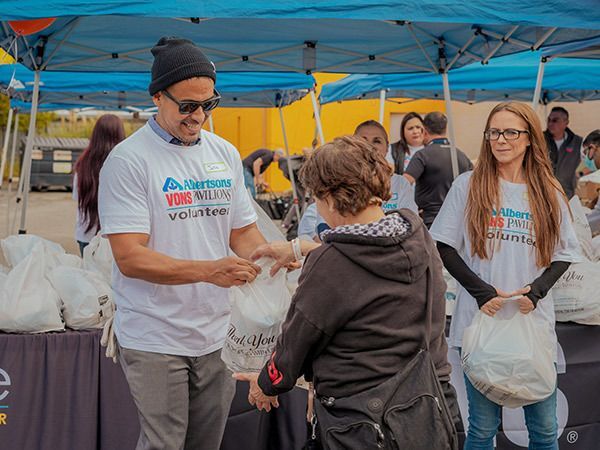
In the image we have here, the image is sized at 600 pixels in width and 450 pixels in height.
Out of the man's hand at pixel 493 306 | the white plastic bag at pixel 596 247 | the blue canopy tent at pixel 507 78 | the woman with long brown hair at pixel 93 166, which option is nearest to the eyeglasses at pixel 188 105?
the man's hand at pixel 493 306

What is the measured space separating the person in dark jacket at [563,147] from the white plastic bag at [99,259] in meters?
5.79

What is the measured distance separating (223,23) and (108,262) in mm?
2120

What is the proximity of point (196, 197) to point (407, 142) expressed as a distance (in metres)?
5.56

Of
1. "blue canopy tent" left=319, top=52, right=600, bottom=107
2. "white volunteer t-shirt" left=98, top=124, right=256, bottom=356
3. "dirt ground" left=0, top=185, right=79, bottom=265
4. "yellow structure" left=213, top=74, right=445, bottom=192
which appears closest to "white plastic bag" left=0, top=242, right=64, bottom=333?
"white volunteer t-shirt" left=98, top=124, right=256, bottom=356

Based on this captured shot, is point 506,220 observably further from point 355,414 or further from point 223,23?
point 223,23

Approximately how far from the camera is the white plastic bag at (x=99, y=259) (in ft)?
13.9

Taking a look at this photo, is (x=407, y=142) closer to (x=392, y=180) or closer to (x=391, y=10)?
(x=392, y=180)

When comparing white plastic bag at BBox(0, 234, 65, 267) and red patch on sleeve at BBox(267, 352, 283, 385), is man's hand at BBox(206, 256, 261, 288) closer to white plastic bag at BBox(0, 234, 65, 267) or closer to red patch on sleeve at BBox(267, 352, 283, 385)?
red patch on sleeve at BBox(267, 352, 283, 385)

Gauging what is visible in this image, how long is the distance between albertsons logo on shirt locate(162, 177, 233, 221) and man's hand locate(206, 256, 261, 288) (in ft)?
0.70

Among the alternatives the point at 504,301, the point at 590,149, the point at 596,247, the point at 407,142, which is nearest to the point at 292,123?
the point at 407,142

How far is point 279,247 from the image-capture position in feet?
8.84

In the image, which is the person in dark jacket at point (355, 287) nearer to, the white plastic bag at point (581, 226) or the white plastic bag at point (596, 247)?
the white plastic bag at point (581, 226)

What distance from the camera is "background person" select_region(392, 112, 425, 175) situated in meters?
7.72

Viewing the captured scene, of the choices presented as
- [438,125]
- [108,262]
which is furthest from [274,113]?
[108,262]
